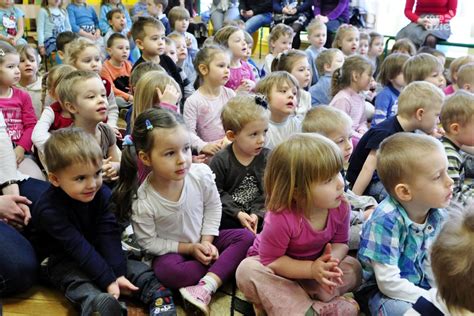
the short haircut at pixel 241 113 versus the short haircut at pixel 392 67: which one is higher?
the short haircut at pixel 241 113

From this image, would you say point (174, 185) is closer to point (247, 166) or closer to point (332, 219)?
point (247, 166)

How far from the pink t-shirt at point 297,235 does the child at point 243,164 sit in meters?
0.49

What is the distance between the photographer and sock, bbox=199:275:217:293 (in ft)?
5.91

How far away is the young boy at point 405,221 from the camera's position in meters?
1.56

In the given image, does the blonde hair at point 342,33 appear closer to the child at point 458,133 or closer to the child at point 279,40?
the child at point 279,40

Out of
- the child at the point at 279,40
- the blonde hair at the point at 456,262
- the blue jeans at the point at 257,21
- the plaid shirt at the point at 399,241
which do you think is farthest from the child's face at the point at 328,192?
the blue jeans at the point at 257,21

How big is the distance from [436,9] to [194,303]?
494 cm

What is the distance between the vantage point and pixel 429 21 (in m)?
5.44

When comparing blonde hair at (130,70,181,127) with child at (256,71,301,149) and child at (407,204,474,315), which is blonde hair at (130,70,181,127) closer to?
child at (256,71,301,149)

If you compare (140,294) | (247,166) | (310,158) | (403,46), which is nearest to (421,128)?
(247,166)

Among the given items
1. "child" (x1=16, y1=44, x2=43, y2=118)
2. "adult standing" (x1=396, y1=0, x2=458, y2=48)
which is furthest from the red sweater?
"child" (x1=16, y1=44, x2=43, y2=118)

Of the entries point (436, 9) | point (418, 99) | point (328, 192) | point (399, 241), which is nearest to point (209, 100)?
point (418, 99)

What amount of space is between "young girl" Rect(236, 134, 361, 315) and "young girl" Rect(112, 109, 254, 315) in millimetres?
201

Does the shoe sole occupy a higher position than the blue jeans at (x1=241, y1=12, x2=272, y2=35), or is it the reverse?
the blue jeans at (x1=241, y1=12, x2=272, y2=35)
